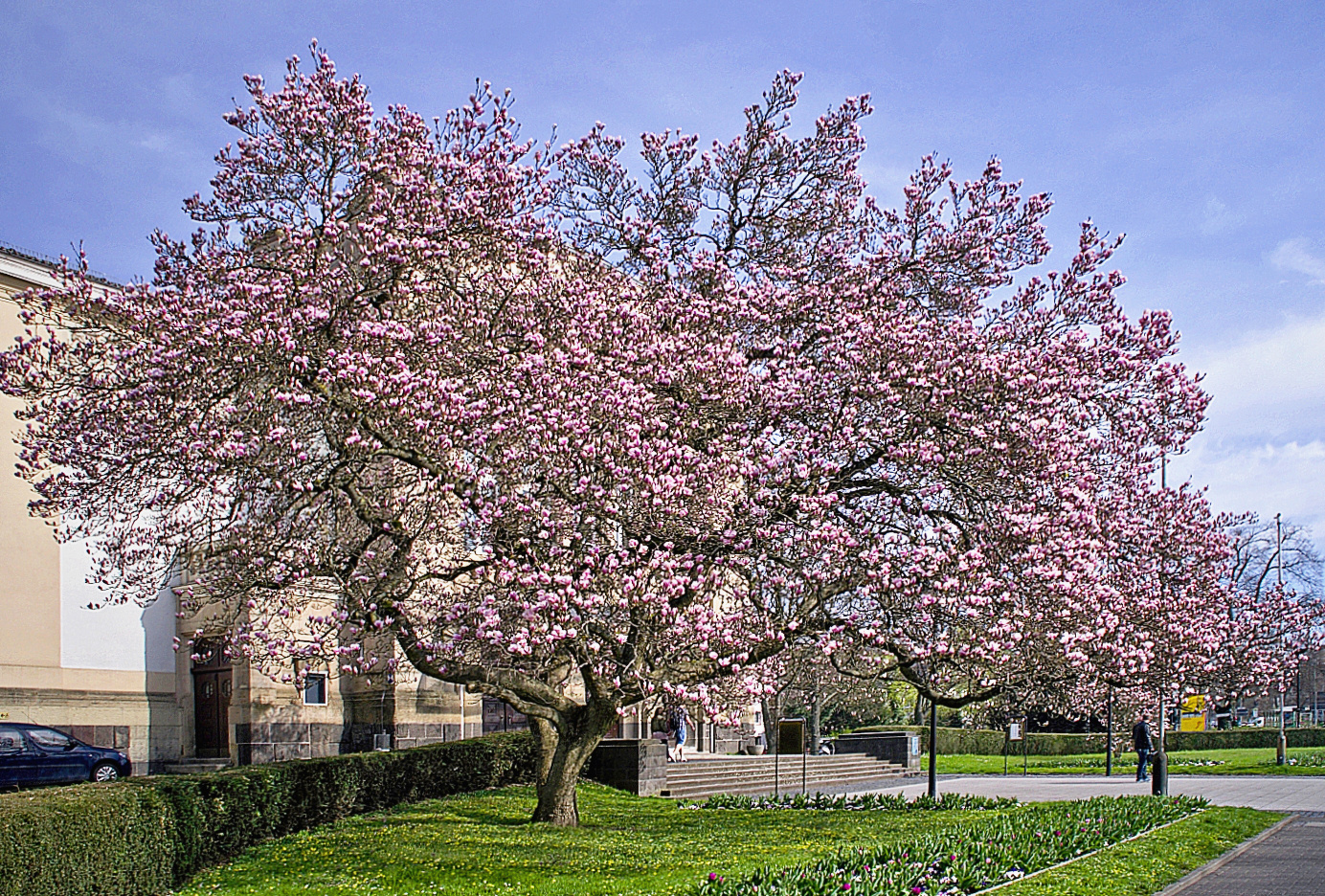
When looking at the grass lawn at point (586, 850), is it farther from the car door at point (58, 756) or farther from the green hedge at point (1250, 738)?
the green hedge at point (1250, 738)

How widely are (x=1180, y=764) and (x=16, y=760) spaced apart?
32.9m

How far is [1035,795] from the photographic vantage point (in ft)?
83.7

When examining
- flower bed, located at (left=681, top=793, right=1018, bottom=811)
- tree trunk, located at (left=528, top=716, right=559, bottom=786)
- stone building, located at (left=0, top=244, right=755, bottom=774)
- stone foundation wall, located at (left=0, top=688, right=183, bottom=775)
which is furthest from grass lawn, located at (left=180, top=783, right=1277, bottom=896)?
stone foundation wall, located at (left=0, top=688, right=183, bottom=775)

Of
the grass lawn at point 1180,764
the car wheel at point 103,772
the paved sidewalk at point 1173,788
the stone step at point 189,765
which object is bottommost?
the grass lawn at point 1180,764

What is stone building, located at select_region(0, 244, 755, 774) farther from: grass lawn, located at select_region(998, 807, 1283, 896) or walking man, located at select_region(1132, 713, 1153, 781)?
walking man, located at select_region(1132, 713, 1153, 781)

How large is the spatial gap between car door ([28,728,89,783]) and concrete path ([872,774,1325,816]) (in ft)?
56.8

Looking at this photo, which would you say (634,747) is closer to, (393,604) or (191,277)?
(393,604)

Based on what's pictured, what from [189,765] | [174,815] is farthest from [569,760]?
[189,765]

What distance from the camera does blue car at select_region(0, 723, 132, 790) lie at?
775 inches

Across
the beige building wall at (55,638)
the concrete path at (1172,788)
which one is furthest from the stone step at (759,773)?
the beige building wall at (55,638)

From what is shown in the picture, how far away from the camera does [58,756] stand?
67.5ft

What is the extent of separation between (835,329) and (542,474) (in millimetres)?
4521

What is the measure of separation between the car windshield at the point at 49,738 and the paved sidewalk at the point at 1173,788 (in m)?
17.4

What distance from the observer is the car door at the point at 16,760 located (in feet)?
63.9
